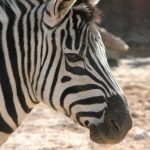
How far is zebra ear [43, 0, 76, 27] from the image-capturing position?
11.5 ft

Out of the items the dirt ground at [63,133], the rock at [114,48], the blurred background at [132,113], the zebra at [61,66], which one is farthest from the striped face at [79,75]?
the rock at [114,48]

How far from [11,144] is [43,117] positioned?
1.34 metres

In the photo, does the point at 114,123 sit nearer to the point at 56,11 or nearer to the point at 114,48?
the point at 56,11

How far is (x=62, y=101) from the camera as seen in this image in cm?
361

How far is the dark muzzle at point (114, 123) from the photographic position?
3.52m

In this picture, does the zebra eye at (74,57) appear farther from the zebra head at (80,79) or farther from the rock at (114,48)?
the rock at (114,48)

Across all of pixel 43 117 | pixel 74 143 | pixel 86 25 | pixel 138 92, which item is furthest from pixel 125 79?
pixel 86 25

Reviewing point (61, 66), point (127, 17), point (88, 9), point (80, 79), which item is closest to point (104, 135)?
point (80, 79)

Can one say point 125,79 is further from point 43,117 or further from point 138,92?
point 43,117

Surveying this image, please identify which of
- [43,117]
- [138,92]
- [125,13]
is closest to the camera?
[43,117]

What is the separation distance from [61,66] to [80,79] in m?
0.16

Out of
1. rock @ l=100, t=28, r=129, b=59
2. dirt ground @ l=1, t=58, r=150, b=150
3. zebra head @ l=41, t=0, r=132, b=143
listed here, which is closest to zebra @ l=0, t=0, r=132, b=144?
zebra head @ l=41, t=0, r=132, b=143

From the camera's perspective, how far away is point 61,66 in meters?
3.59

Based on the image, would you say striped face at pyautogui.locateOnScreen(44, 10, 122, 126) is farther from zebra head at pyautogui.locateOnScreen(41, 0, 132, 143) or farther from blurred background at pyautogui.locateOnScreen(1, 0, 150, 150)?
blurred background at pyautogui.locateOnScreen(1, 0, 150, 150)
